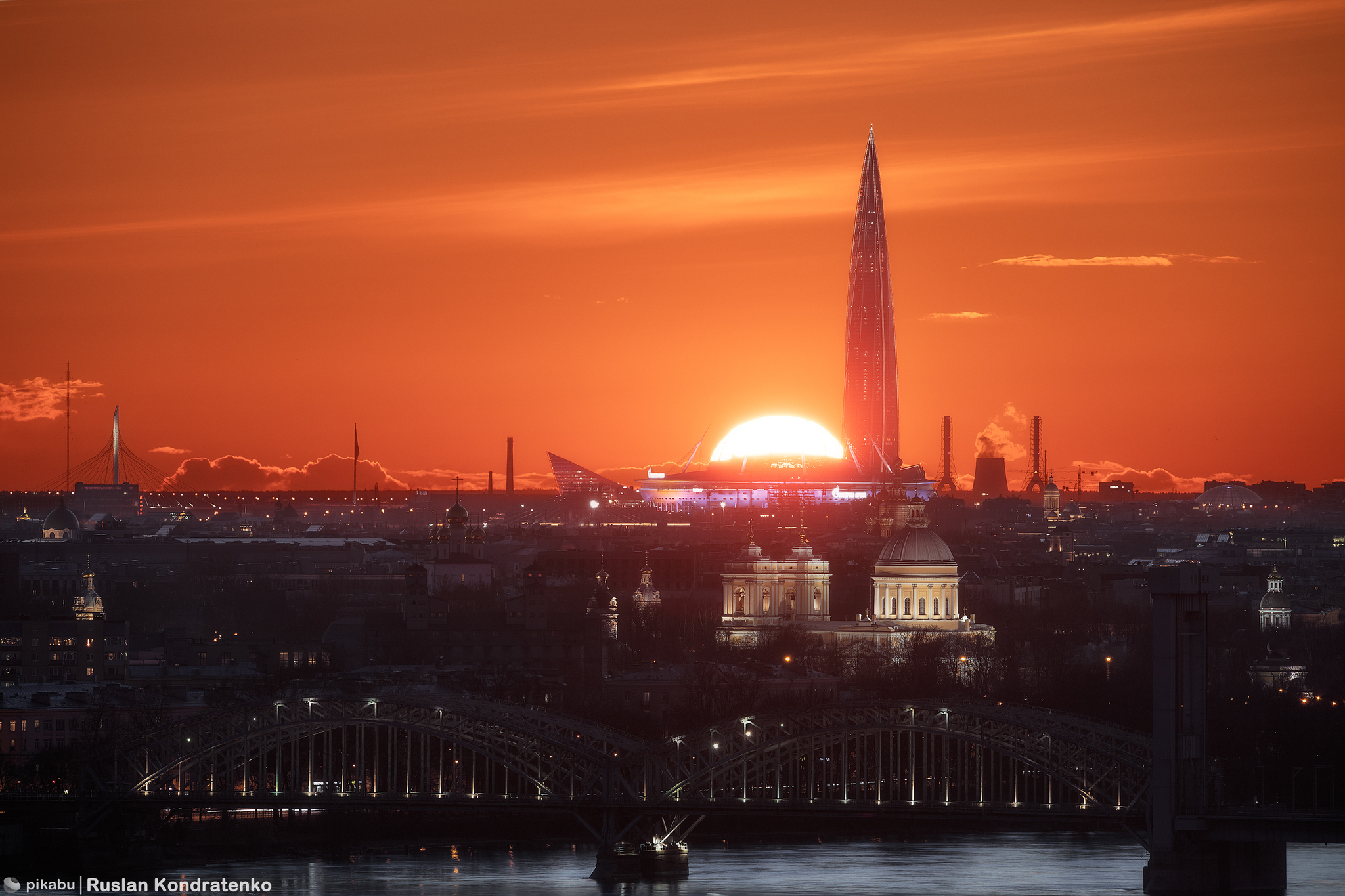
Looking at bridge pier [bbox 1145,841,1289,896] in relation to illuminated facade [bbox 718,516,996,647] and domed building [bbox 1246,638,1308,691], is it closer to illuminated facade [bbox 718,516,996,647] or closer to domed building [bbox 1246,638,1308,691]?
domed building [bbox 1246,638,1308,691]

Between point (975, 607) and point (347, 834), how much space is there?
56.2 meters

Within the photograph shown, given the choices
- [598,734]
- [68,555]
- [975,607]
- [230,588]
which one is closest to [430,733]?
[598,734]

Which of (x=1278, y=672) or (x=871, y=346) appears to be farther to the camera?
(x=871, y=346)

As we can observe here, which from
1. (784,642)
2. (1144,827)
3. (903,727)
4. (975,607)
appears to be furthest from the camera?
(975,607)

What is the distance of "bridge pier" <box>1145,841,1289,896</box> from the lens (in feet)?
152

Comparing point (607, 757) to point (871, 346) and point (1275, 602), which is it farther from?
point (871, 346)

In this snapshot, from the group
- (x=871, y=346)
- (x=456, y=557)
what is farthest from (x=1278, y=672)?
(x=871, y=346)

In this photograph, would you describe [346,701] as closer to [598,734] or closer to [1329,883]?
[598,734]

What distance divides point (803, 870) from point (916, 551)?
53134 millimetres

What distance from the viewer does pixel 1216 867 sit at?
4644cm

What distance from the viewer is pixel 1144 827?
161ft

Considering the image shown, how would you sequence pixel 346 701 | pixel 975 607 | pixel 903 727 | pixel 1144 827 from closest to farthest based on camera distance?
1. pixel 1144 827
2. pixel 903 727
3. pixel 346 701
4. pixel 975 607

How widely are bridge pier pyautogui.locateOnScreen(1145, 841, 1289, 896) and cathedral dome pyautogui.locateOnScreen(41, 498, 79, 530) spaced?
131 metres

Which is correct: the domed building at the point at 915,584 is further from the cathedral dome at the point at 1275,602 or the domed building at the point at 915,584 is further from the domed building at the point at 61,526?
the domed building at the point at 61,526
